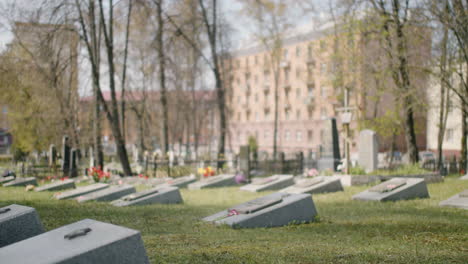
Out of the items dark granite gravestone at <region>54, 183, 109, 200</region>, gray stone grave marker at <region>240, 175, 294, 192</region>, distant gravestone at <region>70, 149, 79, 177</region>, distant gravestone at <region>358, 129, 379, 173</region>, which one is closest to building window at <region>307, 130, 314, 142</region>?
distant gravestone at <region>70, 149, 79, 177</region>

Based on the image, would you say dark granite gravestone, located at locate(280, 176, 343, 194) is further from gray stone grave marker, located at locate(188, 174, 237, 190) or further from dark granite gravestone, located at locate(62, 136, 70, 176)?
dark granite gravestone, located at locate(62, 136, 70, 176)

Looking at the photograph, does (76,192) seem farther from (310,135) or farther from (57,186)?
(310,135)

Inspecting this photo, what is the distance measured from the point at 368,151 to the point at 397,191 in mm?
7251

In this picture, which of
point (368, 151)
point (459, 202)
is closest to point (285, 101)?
point (368, 151)

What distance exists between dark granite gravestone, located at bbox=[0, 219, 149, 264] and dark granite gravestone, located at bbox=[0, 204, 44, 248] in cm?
140

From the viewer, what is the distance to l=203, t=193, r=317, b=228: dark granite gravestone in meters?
8.53

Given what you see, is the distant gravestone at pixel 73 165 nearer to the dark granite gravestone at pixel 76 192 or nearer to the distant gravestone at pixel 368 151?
the dark granite gravestone at pixel 76 192

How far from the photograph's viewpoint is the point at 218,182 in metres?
18.4

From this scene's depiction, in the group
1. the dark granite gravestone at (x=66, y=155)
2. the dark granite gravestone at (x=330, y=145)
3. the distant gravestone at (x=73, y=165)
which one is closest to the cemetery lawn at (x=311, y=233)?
the distant gravestone at (x=73, y=165)

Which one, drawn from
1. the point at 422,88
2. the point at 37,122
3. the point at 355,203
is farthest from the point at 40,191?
the point at 422,88

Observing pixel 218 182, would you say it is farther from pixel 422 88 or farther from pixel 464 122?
pixel 464 122

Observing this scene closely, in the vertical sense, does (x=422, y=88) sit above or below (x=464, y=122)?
above

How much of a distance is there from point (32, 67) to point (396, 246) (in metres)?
20.8

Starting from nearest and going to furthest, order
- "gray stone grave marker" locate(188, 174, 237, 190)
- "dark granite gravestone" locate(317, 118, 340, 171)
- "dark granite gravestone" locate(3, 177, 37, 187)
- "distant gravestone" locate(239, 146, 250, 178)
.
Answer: "dark granite gravestone" locate(3, 177, 37, 187) < "gray stone grave marker" locate(188, 174, 237, 190) < "distant gravestone" locate(239, 146, 250, 178) < "dark granite gravestone" locate(317, 118, 340, 171)
